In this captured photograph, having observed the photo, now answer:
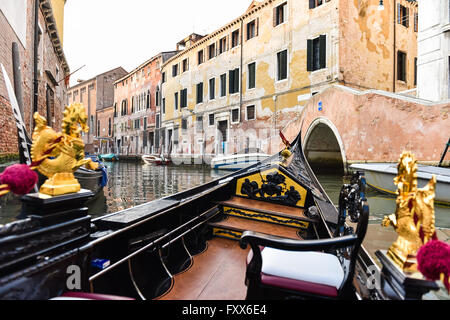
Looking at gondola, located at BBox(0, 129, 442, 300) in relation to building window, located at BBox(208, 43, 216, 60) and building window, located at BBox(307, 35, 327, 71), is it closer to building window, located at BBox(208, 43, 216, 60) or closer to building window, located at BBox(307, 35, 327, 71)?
building window, located at BBox(307, 35, 327, 71)

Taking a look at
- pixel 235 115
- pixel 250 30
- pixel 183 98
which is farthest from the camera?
pixel 183 98

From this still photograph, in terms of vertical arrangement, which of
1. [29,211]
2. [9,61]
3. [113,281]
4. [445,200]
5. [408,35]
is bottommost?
[445,200]

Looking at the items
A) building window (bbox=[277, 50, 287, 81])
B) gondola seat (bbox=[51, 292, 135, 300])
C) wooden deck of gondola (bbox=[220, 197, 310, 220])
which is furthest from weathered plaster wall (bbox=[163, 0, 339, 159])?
gondola seat (bbox=[51, 292, 135, 300])

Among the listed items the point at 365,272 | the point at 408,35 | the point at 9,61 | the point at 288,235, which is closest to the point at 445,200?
the point at 288,235

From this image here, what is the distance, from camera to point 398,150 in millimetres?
6734

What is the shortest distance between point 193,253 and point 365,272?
117 cm

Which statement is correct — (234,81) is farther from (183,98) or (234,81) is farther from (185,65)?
(185,65)

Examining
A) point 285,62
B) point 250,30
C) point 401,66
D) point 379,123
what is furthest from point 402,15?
point 379,123

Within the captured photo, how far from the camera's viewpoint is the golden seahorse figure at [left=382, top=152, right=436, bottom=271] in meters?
0.81

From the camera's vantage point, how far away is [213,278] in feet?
5.17

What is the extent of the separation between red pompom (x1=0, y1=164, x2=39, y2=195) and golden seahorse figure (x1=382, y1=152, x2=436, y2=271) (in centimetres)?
116

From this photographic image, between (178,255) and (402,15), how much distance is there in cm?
1421

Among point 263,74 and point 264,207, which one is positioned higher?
point 263,74

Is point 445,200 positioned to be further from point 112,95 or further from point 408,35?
point 112,95
